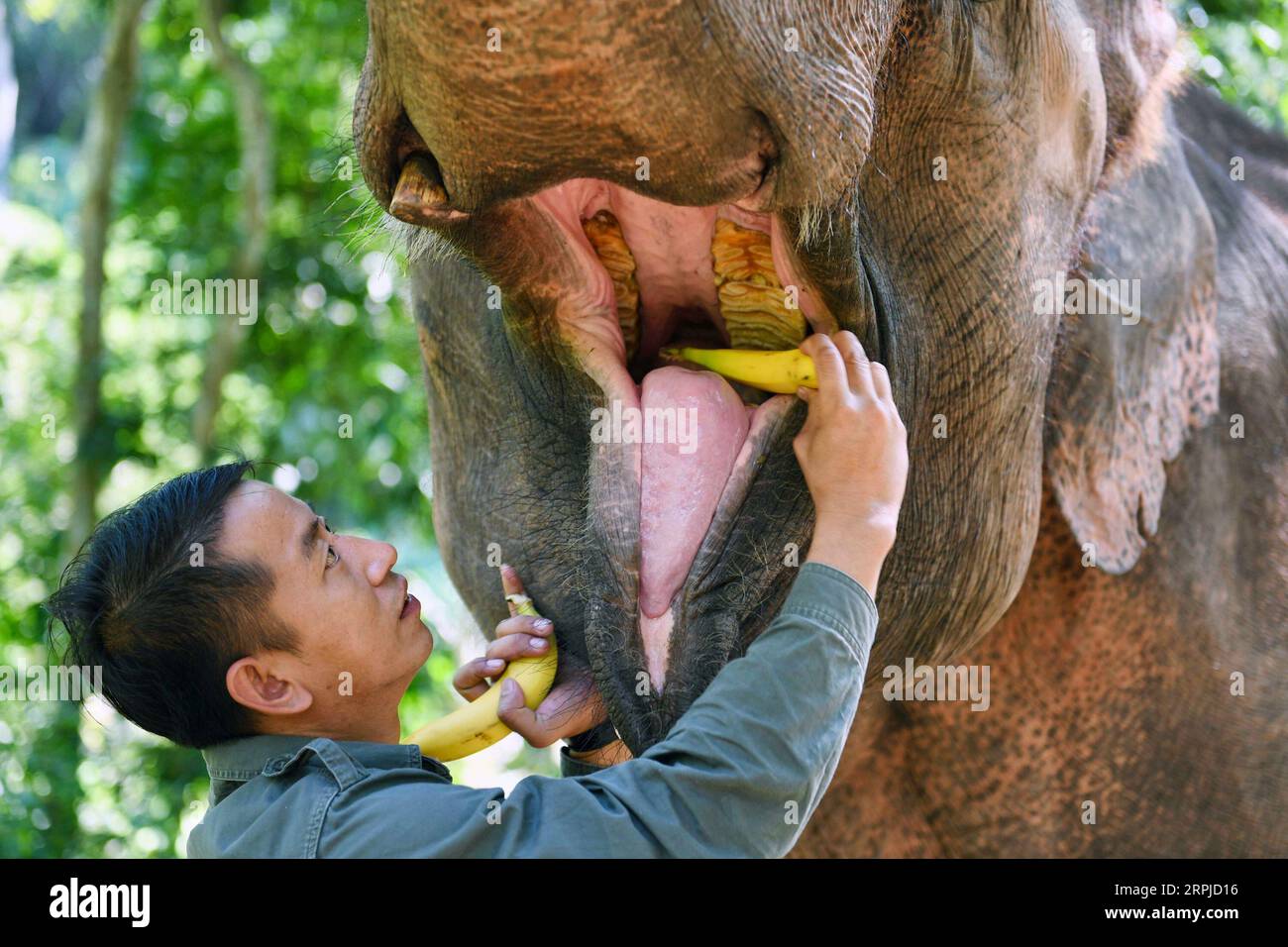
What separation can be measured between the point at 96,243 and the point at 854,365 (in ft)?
19.1

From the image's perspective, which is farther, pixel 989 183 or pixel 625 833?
pixel 989 183

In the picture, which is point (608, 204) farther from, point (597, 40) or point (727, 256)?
point (597, 40)

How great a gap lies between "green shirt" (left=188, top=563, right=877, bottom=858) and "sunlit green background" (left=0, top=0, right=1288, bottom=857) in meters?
3.79

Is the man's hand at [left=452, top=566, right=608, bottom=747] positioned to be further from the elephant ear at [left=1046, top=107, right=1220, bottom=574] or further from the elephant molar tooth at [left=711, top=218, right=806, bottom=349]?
the elephant ear at [left=1046, top=107, right=1220, bottom=574]

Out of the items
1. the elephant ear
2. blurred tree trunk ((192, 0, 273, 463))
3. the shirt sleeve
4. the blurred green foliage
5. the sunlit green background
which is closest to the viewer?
the shirt sleeve

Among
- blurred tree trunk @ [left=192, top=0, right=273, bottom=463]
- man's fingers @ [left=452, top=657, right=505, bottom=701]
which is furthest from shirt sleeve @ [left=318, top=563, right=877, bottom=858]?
blurred tree trunk @ [left=192, top=0, right=273, bottom=463]

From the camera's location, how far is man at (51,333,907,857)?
1.75m

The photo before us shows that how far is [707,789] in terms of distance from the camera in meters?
1.73

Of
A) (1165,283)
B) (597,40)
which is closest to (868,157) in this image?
(597,40)

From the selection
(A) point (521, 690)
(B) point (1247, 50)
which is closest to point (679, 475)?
(A) point (521, 690)

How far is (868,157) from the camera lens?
2.00 metres

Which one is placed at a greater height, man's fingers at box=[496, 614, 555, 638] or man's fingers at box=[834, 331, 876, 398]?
man's fingers at box=[834, 331, 876, 398]
